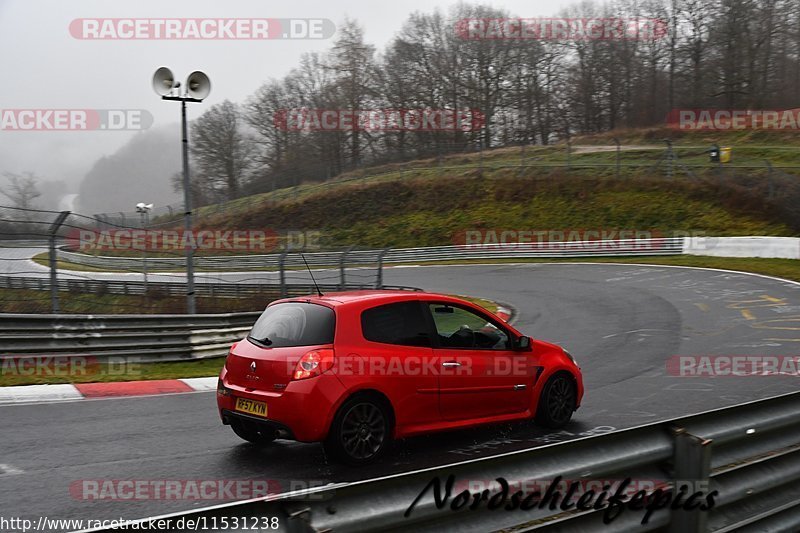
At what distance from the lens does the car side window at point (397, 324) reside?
21.5 feet

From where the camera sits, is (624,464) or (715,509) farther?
(715,509)

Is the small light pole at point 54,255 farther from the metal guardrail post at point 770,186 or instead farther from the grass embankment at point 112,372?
the metal guardrail post at point 770,186

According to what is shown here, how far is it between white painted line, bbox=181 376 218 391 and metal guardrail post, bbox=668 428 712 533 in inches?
314

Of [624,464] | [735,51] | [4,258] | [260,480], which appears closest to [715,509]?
[624,464]

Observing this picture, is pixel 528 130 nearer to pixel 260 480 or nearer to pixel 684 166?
pixel 684 166

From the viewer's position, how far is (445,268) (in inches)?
1353

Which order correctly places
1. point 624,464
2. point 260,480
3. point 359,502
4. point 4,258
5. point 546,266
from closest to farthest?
point 359,502, point 624,464, point 260,480, point 4,258, point 546,266

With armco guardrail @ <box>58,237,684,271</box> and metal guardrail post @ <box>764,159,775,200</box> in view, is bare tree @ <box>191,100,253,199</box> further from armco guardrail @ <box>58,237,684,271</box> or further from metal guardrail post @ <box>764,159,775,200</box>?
metal guardrail post @ <box>764,159,775,200</box>

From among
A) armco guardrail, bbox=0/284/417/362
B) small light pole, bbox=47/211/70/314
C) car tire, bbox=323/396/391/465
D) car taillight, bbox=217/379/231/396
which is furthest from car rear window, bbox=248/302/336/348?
small light pole, bbox=47/211/70/314

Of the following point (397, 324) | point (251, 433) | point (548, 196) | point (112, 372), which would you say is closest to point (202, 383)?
point (112, 372)

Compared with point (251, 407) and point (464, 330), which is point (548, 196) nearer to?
point (464, 330)

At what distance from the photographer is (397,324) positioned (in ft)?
22.1

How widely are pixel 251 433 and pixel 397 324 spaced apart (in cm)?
176

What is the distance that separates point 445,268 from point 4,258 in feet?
74.8
